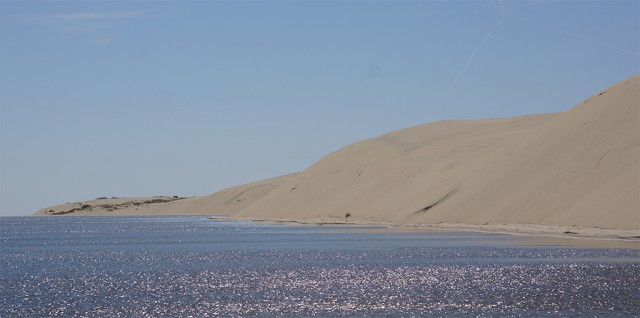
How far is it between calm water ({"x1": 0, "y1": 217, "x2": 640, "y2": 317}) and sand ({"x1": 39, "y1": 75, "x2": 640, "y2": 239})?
1027cm

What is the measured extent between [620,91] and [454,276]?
53.7 metres

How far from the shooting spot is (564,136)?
86125 millimetres

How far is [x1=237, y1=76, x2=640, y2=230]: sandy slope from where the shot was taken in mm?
70375

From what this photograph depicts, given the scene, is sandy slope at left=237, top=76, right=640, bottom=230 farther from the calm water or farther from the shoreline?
the calm water

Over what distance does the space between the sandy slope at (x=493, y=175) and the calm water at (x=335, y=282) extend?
1188 centimetres

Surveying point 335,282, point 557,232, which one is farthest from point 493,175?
point 335,282

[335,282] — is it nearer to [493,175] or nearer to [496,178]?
[496,178]

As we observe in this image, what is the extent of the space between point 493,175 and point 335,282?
173ft

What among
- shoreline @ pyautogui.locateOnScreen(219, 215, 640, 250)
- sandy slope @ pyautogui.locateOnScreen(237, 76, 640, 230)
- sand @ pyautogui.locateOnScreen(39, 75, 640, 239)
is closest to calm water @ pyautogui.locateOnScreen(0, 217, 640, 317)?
shoreline @ pyautogui.locateOnScreen(219, 215, 640, 250)

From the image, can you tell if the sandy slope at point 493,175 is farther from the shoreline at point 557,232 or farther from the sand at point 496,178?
the shoreline at point 557,232

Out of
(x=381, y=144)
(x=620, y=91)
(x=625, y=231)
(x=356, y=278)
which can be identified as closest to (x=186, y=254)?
(x=356, y=278)

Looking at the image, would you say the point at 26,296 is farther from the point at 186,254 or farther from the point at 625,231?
the point at 625,231

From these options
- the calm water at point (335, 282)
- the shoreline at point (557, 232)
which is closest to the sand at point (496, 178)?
the shoreline at point (557, 232)

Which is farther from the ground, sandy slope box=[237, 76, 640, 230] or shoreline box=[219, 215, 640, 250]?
sandy slope box=[237, 76, 640, 230]
